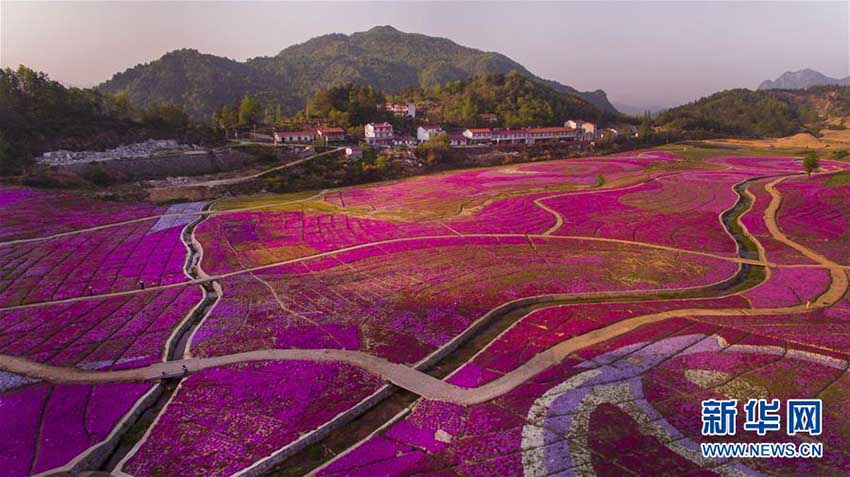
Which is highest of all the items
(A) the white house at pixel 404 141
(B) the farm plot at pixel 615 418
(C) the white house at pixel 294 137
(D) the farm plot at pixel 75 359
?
(C) the white house at pixel 294 137

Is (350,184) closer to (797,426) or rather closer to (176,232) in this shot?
(176,232)

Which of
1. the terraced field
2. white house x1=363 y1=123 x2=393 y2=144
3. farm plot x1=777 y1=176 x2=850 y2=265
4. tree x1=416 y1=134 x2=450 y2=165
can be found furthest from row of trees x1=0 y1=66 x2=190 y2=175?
farm plot x1=777 y1=176 x2=850 y2=265

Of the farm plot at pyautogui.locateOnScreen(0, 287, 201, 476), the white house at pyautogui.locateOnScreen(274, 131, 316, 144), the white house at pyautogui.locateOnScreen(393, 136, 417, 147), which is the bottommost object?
the farm plot at pyautogui.locateOnScreen(0, 287, 201, 476)

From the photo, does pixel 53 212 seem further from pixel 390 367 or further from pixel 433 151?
pixel 433 151

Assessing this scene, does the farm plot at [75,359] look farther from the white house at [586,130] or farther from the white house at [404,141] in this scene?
the white house at [586,130]

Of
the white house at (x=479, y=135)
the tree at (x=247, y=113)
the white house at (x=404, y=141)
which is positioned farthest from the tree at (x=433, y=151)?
the tree at (x=247, y=113)

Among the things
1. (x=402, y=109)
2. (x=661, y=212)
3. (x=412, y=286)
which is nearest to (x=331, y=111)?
(x=402, y=109)

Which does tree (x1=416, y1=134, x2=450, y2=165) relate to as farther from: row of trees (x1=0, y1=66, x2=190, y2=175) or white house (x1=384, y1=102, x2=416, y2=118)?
row of trees (x1=0, y1=66, x2=190, y2=175)
